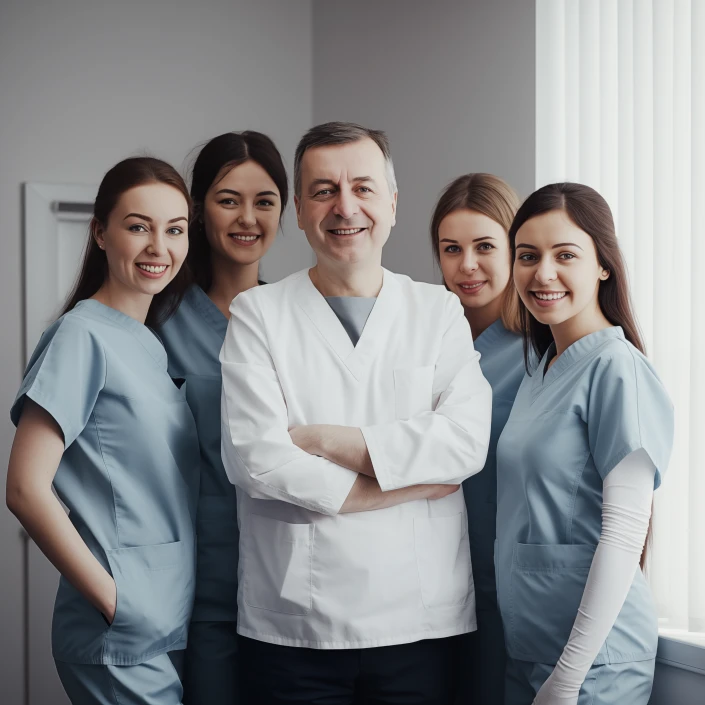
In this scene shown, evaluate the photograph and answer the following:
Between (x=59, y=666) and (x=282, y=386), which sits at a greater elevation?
(x=282, y=386)

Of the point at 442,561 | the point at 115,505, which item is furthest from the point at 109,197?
the point at 442,561

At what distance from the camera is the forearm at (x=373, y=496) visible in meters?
1.49

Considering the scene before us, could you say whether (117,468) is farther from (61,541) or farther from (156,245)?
(156,245)

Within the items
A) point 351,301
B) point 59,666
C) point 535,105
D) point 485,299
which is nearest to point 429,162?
point 535,105

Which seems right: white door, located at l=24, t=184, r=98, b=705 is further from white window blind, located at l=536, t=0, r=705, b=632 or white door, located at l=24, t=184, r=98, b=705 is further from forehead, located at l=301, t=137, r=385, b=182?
white window blind, located at l=536, t=0, r=705, b=632

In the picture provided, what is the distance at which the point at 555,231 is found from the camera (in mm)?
1604

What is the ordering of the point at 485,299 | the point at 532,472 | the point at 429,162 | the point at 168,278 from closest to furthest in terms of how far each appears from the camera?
1. the point at 532,472
2. the point at 168,278
3. the point at 485,299
4. the point at 429,162

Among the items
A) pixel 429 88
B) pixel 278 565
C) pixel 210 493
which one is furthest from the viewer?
pixel 429 88

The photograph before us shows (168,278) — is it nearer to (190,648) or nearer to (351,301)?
(351,301)

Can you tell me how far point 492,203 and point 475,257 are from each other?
0.44 ft

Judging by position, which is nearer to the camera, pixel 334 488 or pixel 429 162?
pixel 334 488

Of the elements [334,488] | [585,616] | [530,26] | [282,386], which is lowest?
[585,616]

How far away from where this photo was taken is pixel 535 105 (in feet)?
7.54

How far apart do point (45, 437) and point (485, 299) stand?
1041 mm
